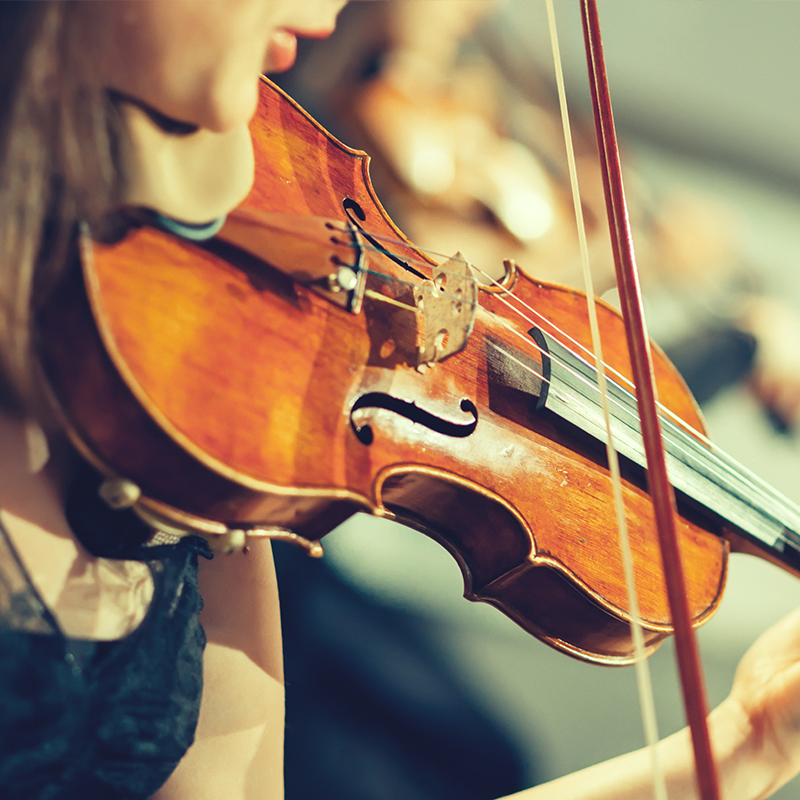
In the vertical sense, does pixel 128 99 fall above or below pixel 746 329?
below

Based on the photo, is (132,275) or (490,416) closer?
(132,275)

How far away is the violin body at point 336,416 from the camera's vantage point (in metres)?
0.40

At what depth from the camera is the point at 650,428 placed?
562 mm

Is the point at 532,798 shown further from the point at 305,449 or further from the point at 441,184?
the point at 441,184

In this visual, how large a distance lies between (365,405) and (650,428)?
0.25 m

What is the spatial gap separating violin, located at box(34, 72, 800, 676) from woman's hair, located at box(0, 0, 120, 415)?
0.06 ft

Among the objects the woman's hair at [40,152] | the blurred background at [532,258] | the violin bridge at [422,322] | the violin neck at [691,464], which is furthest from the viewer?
the blurred background at [532,258]

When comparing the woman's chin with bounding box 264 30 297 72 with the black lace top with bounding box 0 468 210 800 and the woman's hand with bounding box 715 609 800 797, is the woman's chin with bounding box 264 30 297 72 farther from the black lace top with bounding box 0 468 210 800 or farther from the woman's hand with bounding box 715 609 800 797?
the woman's hand with bounding box 715 609 800 797

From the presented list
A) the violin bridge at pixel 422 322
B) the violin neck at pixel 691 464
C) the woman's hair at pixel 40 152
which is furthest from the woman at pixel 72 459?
the violin neck at pixel 691 464

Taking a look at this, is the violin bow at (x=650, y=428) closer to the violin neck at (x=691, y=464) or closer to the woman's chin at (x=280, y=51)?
the violin neck at (x=691, y=464)

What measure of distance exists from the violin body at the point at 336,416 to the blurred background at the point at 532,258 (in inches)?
19.1

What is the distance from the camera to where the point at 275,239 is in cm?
49

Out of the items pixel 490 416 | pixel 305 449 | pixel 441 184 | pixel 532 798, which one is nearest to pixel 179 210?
pixel 305 449

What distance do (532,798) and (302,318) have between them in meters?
0.58
